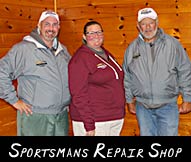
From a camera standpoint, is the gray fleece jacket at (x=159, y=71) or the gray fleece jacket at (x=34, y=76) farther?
the gray fleece jacket at (x=159, y=71)

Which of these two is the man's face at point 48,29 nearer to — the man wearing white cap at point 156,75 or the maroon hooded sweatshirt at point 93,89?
the maroon hooded sweatshirt at point 93,89

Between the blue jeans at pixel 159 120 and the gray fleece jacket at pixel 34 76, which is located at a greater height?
the gray fleece jacket at pixel 34 76

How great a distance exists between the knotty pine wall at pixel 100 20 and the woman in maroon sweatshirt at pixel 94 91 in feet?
2.86

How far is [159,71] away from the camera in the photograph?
8.38ft

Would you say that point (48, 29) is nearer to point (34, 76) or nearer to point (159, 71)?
point (34, 76)

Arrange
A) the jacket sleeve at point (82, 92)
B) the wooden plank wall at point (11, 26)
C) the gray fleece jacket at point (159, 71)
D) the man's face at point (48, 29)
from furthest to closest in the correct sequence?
the wooden plank wall at point (11, 26) → the gray fleece jacket at point (159, 71) → the man's face at point (48, 29) → the jacket sleeve at point (82, 92)

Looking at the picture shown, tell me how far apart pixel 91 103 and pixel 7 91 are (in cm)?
61

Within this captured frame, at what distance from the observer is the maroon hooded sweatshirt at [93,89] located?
233cm

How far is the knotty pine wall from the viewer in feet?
9.82

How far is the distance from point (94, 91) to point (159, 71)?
21.9 inches

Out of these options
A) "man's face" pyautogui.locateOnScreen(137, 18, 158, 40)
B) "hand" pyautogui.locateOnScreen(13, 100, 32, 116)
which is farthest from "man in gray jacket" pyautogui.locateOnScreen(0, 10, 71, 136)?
"man's face" pyautogui.locateOnScreen(137, 18, 158, 40)

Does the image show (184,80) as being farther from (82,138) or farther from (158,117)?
(82,138)

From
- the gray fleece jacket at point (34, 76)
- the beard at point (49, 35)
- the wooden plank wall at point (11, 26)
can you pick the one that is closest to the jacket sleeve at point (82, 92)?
the gray fleece jacket at point (34, 76)

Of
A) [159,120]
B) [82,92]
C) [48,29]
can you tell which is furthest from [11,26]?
[159,120]
